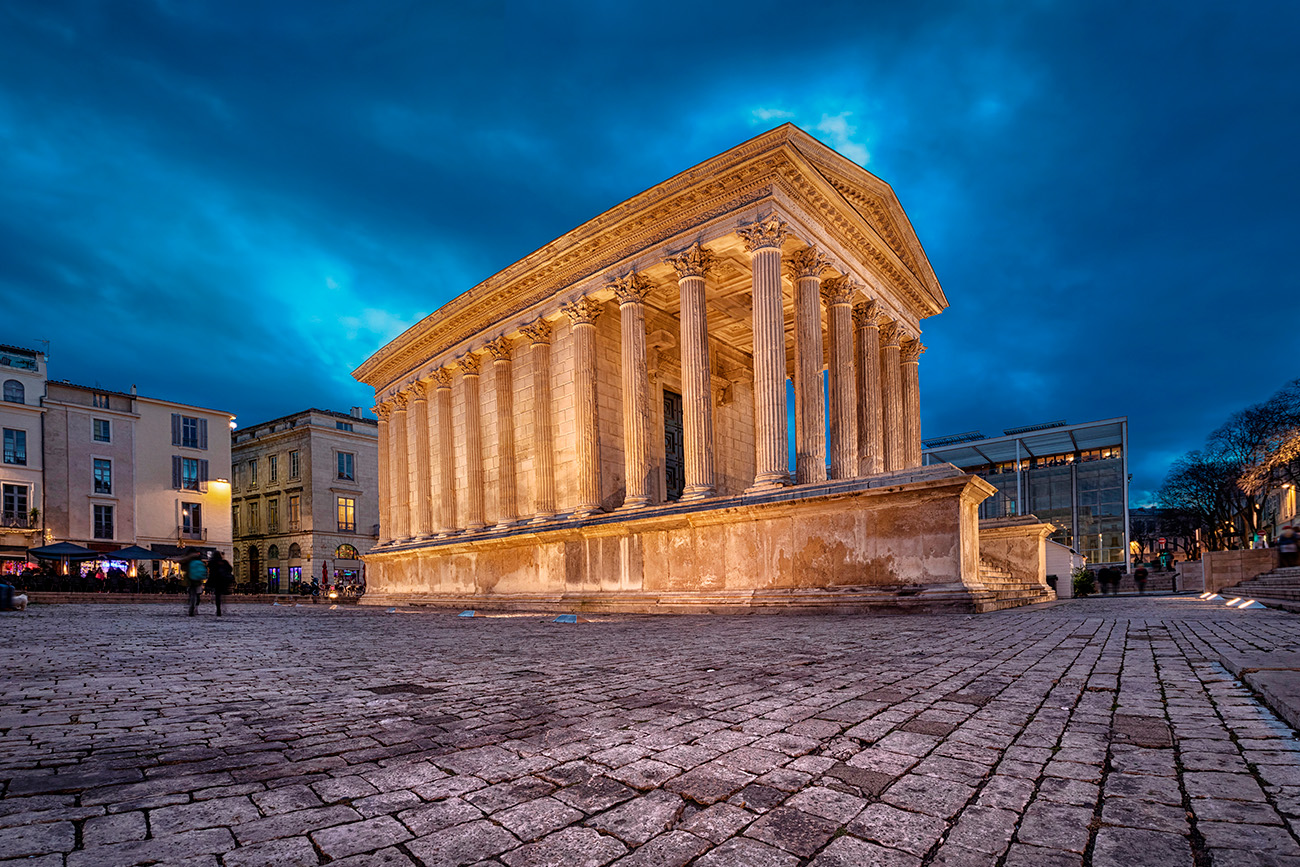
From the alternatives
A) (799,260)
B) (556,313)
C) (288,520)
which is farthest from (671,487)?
(288,520)

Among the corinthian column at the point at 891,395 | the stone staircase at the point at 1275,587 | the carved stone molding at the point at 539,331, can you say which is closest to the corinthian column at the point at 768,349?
the corinthian column at the point at 891,395

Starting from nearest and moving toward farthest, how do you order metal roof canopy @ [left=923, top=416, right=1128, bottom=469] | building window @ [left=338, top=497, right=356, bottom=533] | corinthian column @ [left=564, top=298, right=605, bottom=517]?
corinthian column @ [left=564, top=298, right=605, bottom=517], building window @ [left=338, top=497, right=356, bottom=533], metal roof canopy @ [left=923, top=416, right=1128, bottom=469]

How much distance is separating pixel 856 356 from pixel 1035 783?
788 inches

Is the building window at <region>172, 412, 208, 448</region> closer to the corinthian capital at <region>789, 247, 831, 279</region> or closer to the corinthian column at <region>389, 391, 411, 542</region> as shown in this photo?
the corinthian column at <region>389, 391, 411, 542</region>

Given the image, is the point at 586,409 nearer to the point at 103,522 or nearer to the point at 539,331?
the point at 539,331

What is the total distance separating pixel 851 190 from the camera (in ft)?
64.4

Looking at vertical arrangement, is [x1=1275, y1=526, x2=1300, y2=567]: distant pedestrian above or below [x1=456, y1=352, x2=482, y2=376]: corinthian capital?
below

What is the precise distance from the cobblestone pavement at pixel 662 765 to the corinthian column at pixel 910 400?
58.7ft

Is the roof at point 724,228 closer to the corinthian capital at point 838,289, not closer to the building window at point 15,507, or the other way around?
the corinthian capital at point 838,289

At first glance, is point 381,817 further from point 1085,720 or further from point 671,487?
point 671,487

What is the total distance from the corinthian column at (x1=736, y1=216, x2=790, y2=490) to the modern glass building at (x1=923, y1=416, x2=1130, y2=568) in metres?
45.7

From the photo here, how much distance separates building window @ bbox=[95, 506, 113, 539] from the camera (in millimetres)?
38844

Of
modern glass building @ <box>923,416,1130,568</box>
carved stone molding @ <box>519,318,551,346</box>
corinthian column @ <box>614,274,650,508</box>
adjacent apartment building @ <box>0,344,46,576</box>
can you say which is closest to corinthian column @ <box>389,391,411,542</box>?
carved stone molding @ <box>519,318,551,346</box>

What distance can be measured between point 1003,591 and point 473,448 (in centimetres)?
1761
